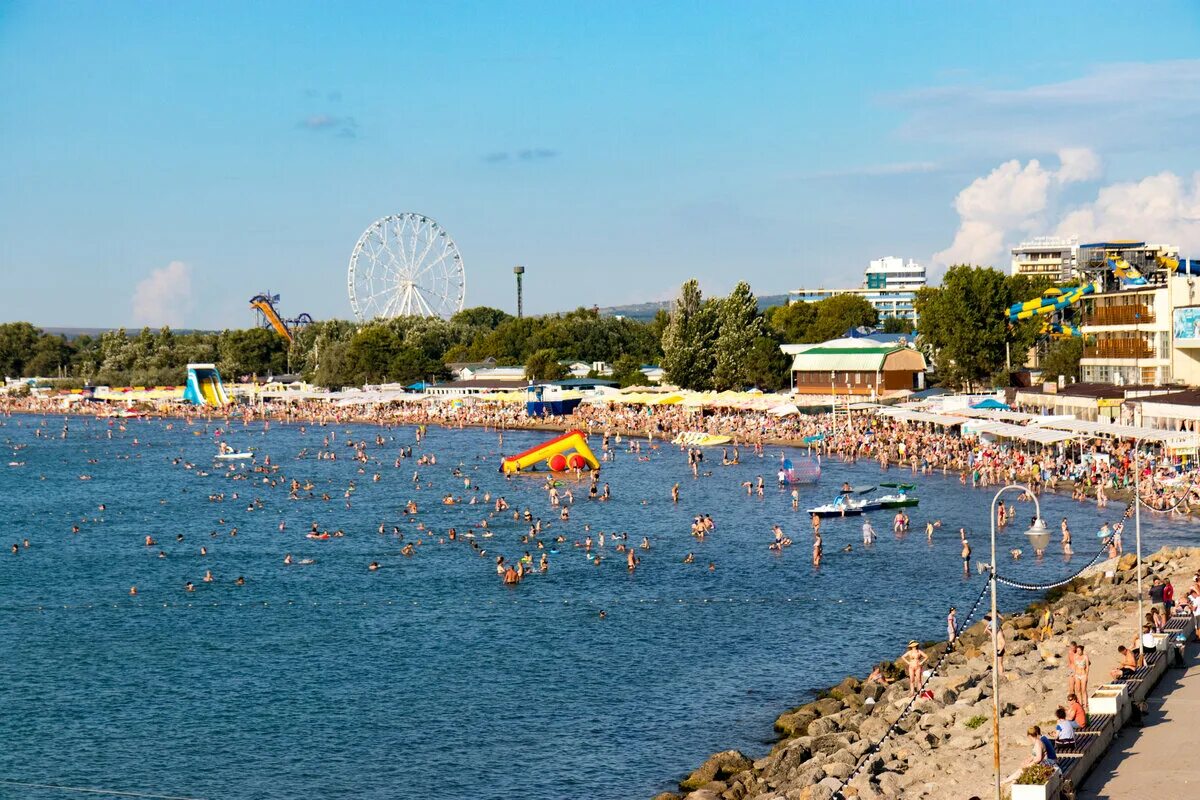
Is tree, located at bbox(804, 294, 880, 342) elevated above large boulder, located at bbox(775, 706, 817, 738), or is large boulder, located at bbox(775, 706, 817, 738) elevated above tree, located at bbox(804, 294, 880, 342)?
tree, located at bbox(804, 294, 880, 342)

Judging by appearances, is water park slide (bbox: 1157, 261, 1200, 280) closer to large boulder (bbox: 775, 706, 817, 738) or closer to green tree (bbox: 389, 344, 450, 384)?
large boulder (bbox: 775, 706, 817, 738)

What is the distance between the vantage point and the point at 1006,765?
2211cm

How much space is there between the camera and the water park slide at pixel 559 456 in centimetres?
7856

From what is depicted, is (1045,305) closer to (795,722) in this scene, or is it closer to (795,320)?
(795,320)

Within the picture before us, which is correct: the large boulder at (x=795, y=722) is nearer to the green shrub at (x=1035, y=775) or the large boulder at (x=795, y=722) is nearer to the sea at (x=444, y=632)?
the sea at (x=444, y=632)

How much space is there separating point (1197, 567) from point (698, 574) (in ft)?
52.4

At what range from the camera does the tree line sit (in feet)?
332

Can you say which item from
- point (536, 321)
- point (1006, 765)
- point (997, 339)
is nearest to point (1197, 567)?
point (1006, 765)

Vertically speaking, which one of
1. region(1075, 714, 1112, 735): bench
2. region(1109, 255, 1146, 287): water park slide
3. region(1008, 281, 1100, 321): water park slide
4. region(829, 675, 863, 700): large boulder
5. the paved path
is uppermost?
region(1109, 255, 1146, 287): water park slide

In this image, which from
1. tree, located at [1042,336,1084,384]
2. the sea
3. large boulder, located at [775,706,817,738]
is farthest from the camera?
tree, located at [1042,336,1084,384]

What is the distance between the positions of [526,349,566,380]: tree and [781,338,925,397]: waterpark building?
35250 millimetres

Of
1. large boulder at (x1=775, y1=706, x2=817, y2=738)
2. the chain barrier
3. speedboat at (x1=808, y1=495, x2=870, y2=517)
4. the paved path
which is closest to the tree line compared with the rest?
speedboat at (x1=808, y1=495, x2=870, y2=517)

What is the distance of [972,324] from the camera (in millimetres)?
100125

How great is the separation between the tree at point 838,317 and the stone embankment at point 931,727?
12650 cm
